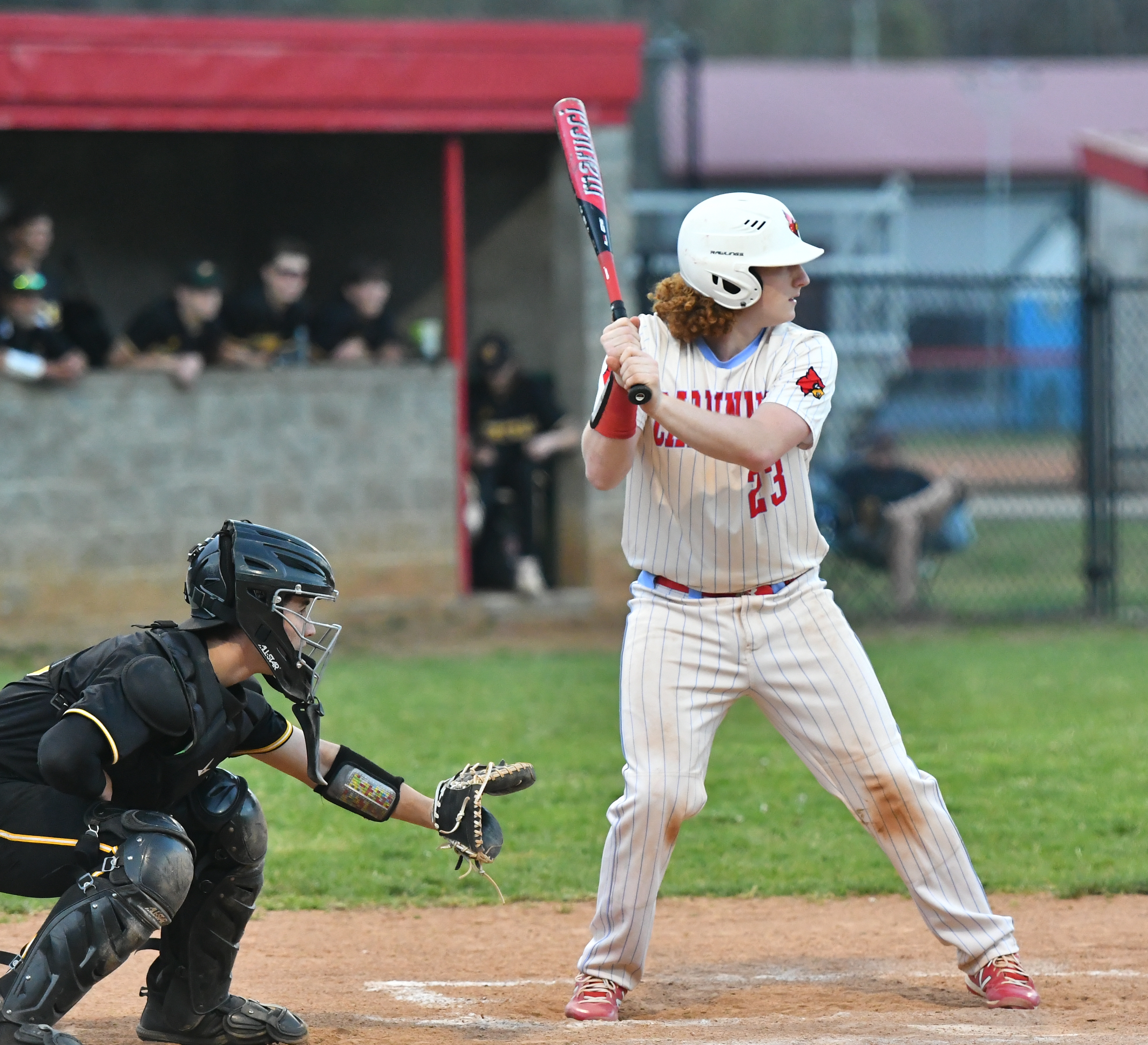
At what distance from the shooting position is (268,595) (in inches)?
140

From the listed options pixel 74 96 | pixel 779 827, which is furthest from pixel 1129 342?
pixel 779 827

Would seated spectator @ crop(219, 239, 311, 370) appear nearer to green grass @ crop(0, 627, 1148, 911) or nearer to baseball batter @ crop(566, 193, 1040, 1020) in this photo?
green grass @ crop(0, 627, 1148, 911)

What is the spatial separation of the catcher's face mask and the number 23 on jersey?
3.38 feet

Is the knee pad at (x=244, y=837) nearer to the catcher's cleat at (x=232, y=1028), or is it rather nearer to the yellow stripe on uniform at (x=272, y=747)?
the yellow stripe on uniform at (x=272, y=747)

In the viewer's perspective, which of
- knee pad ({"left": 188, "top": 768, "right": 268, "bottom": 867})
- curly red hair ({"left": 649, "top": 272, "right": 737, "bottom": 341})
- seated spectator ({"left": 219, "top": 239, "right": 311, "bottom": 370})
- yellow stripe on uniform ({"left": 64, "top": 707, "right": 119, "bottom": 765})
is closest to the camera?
yellow stripe on uniform ({"left": 64, "top": 707, "right": 119, "bottom": 765})

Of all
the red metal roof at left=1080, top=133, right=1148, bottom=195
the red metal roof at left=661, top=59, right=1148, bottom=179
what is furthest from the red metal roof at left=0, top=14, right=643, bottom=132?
the red metal roof at left=661, top=59, right=1148, bottom=179

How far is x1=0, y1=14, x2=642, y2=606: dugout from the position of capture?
10148mm

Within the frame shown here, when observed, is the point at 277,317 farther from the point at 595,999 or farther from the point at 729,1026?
the point at 729,1026

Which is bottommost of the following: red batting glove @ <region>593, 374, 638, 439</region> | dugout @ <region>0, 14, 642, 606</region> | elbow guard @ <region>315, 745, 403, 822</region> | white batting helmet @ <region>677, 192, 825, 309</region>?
elbow guard @ <region>315, 745, 403, 822</region>

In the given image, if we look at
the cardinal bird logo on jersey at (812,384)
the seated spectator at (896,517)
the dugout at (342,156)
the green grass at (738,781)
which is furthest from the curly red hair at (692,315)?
the seated spectator at (896,517)

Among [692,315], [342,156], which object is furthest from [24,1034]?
[342,156]

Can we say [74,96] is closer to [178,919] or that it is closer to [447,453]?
[447,453]

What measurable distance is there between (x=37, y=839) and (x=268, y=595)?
707mm

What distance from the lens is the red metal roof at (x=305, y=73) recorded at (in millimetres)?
10031
